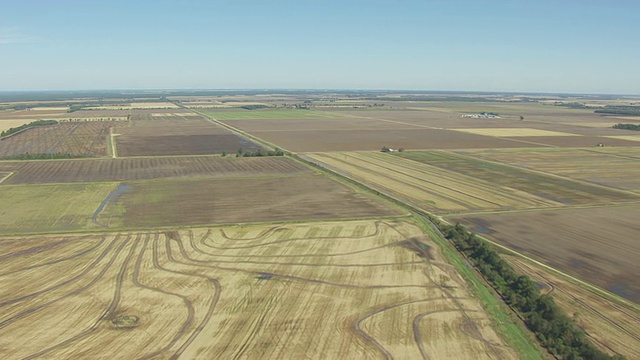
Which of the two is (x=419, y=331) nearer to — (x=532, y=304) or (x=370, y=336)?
(x=370, y=336)

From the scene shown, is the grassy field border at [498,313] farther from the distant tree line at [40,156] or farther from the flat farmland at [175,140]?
the distant tree line at [40,156]

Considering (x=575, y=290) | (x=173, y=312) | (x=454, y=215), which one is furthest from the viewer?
(x=454, y=215)

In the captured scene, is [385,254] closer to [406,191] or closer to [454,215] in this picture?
[454,215]

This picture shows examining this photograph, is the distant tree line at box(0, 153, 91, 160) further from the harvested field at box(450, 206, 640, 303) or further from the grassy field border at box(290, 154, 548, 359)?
the harvested field at box(450, 206, 640, 303)

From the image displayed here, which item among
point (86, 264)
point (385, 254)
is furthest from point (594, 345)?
point (86, 264)

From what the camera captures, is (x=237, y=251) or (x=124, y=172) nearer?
(x=237, y=251)

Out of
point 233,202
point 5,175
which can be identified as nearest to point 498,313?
point 233,202

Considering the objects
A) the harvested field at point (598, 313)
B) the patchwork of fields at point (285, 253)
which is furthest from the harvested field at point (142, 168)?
the harvested field at point (598, 313)
